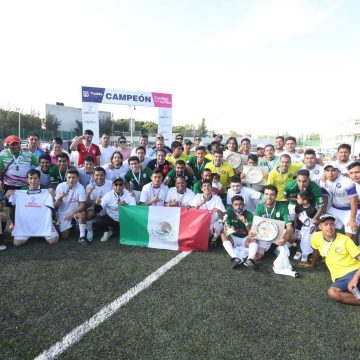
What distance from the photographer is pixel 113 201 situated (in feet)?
20.8

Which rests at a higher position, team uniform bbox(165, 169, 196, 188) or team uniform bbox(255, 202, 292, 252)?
team uniform bbox(165, 169, 196, 188)

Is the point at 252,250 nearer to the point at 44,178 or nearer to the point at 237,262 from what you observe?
the point at 237,262

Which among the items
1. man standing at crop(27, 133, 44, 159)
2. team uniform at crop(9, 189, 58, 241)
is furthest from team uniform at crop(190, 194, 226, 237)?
man standing at crop(27, 133, 44, 159)

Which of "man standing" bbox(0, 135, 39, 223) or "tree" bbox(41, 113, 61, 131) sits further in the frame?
"tree" bbox(41, 113, 61, 131)

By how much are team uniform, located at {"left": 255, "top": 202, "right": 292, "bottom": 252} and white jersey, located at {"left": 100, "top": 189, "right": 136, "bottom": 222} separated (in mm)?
2643

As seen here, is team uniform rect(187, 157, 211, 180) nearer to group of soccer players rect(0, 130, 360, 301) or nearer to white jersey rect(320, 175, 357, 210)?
group of soccer players rect(0, 130, 360, 301)

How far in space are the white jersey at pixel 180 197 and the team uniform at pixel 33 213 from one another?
2427mm

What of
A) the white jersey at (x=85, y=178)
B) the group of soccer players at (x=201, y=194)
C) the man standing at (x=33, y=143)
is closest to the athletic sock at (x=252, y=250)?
the group of soccer players at (x=201, y=194)

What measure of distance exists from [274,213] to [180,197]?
6.58ft

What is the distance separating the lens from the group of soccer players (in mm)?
5465

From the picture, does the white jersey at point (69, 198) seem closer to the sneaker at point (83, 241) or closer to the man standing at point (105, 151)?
the sneaker at point (83, 241)

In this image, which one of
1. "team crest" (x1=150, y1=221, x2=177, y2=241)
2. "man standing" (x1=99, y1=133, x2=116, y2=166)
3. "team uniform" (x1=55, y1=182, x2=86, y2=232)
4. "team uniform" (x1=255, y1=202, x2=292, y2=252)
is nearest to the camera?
"team uniform" (x1=255, y1=202, x2=292, y2=252)

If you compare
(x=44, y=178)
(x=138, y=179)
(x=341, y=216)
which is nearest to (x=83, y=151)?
(x=44, y=178)

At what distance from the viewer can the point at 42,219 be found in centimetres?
594
